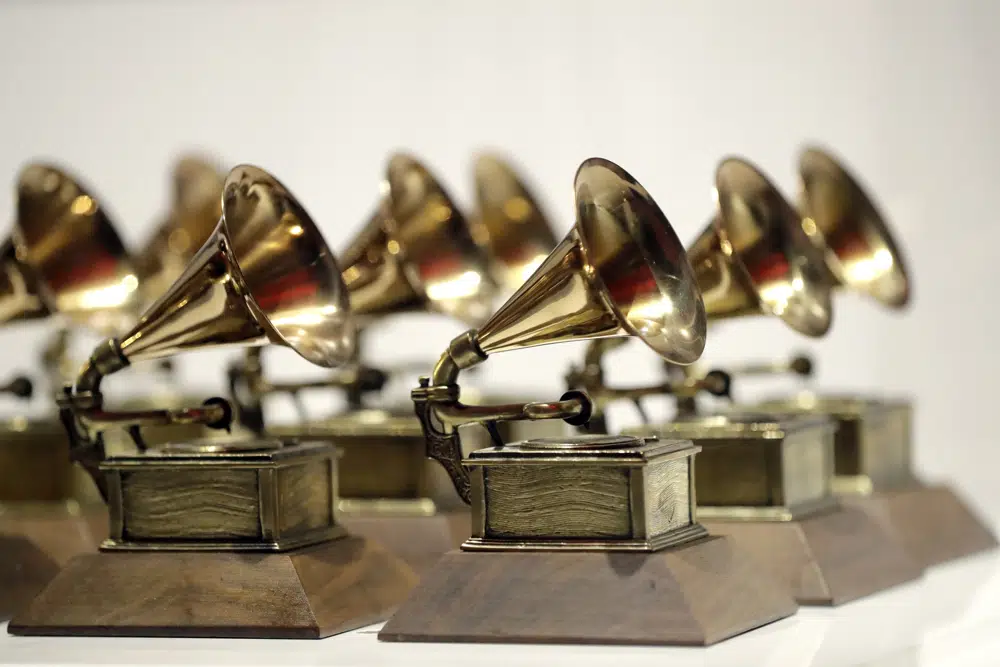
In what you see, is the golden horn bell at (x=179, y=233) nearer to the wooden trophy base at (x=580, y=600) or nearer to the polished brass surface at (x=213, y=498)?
the polished brass surface at (x=213, y=498)

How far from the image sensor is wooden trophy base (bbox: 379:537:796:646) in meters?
3.75

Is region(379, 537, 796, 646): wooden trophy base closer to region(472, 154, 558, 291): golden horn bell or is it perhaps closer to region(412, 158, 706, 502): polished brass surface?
region(412, 158, 706, 502): polished brass surface

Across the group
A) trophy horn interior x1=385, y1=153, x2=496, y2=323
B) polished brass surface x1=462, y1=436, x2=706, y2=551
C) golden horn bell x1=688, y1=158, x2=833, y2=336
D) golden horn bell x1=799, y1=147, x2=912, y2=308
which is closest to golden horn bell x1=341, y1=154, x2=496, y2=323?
trophy horn interior x1=385, y1=153, x2=496, y2=323

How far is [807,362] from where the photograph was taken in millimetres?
5156

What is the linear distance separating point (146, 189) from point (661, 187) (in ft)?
7.63

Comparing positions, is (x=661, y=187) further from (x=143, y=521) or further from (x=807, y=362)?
(x=143, y=521)

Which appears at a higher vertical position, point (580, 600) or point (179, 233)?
point (179, 233)

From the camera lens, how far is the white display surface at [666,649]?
144 inches

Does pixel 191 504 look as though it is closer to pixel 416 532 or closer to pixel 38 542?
pixel 416 532

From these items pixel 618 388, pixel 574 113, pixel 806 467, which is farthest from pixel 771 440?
pixel 574 113

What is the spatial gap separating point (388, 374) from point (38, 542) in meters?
1.04

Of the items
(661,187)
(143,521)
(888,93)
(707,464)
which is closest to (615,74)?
(661,187)

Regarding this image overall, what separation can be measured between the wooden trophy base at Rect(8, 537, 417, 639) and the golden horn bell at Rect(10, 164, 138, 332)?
53.2 inches

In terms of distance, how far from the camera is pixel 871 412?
5.30 metres
